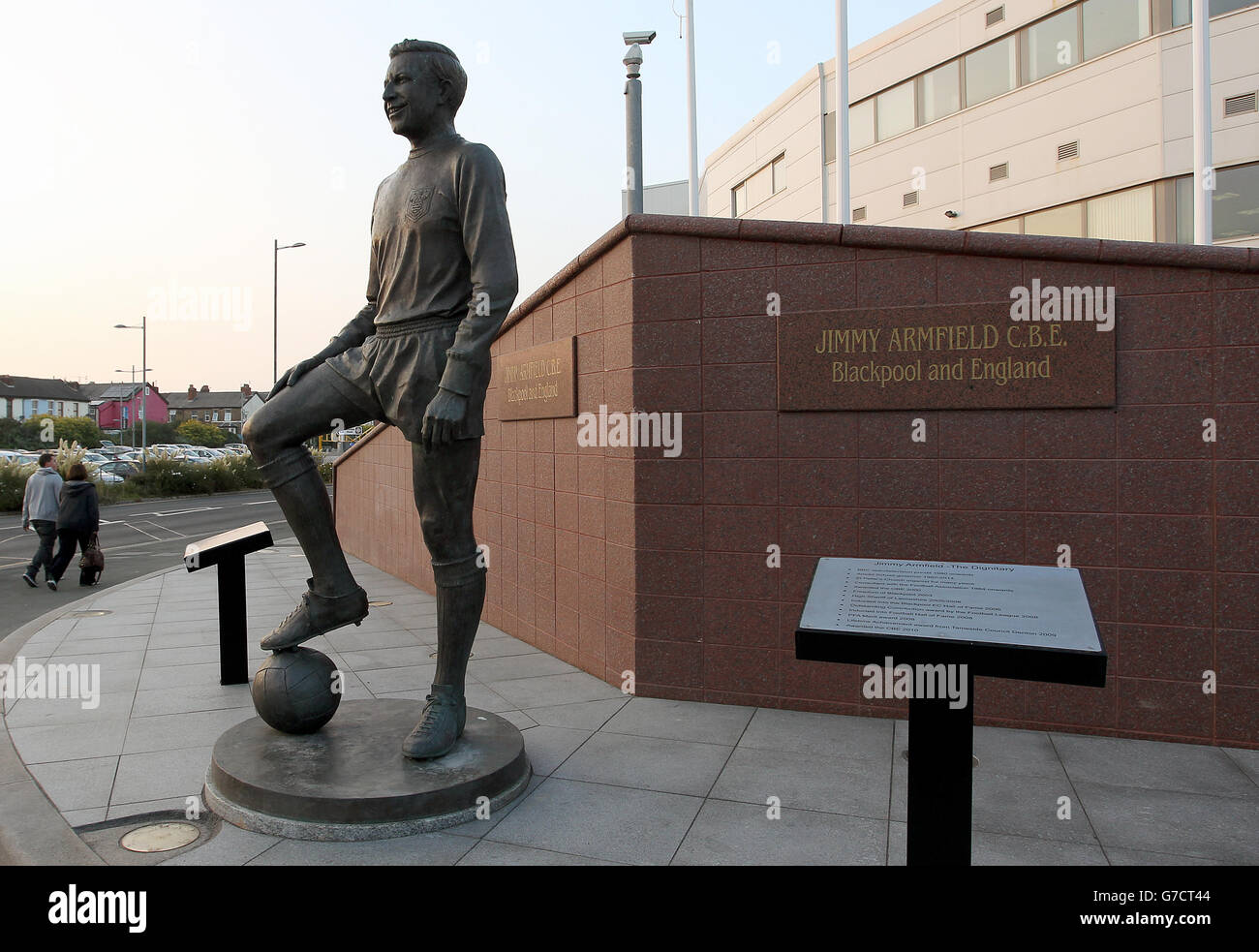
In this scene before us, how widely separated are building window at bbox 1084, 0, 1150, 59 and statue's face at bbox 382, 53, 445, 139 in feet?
56.8

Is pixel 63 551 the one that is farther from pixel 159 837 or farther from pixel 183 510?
pixel 183 510

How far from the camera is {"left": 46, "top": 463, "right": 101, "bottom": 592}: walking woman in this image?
1089cm

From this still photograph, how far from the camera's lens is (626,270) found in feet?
17.1

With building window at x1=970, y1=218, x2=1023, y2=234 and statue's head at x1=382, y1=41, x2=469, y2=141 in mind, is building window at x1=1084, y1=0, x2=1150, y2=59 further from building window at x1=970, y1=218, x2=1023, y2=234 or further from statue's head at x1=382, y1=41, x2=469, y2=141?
statue's head at x1=382, y1=41, x2=469, y2=141

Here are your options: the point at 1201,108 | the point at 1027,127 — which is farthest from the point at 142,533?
the point at 1027,127

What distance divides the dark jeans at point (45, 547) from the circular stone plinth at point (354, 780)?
351 inches

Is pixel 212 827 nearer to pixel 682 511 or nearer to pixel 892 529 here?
pixel 682 511

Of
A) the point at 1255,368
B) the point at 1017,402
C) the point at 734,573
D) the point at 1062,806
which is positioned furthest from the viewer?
the point at 734,573

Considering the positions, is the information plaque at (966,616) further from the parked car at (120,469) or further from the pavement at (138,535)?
the parked car at (120,469)

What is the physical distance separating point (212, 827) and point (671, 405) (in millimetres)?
3129

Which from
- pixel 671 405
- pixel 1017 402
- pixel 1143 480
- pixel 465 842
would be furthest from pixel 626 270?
pixel 465 842

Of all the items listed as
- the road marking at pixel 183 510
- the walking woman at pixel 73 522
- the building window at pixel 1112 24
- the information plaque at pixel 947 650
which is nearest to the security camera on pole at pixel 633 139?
the information plaque at pixel 947 650

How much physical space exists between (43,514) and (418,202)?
34.1 ft

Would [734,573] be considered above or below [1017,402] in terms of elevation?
below
